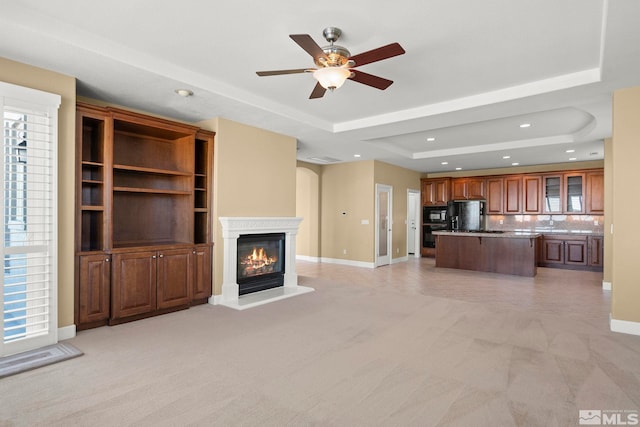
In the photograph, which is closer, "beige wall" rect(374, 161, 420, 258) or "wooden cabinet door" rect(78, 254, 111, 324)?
"wooden cabinet door" rect(78, 254, 111, 324)

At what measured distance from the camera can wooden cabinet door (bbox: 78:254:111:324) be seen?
3.61 m

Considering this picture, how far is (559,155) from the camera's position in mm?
7547

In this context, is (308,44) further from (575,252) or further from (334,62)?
(575,252)

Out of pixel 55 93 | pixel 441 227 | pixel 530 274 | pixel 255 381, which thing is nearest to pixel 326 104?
pixel 55 93

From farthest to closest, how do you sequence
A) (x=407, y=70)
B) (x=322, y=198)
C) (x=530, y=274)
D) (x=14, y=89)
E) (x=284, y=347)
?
1. (x=322, y=198)
2. (x=530, y=274)
3. (x=407, y=70)
4. (x=284, y=347)
5. (x=14, y=89)

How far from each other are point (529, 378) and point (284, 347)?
78.4 inches

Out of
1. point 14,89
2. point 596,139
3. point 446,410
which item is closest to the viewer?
point 446,410

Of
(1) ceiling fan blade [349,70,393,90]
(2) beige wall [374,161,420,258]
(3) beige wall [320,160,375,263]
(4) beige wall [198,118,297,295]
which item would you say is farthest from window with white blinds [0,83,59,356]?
A: (2) beige wall [374,161,420,258]

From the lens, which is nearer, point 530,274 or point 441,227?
point 530,274

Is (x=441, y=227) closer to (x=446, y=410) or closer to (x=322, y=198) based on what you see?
(x=322, y=198)

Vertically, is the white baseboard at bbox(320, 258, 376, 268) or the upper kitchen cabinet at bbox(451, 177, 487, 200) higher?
the upper kitchen cabinet at bbox(451, 177, 487, 200)

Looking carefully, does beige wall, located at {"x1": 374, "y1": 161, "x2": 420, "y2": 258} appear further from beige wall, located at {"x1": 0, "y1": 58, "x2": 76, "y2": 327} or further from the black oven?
beige wall, located at {"x1": 0, "y1": 58, "x2": 76, "y2": 327}

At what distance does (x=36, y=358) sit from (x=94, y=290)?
0.86 metres

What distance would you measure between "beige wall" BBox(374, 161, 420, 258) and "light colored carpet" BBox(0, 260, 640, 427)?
446 cm
